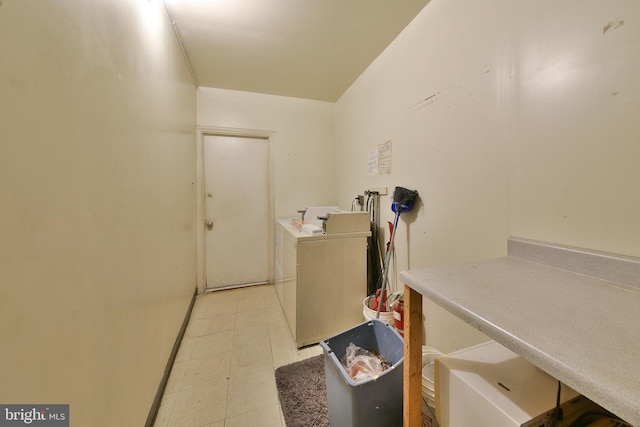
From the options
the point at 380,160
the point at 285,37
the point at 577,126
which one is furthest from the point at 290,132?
the point at 577,126

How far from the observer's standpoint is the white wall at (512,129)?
72 centimetres

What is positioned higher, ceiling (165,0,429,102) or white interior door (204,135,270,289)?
ceiling (165,0,429,102)

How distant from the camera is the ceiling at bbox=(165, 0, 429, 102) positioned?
4.93ft

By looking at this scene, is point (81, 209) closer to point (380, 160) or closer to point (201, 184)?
point (380, 160)

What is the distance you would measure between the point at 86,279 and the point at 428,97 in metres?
1.86

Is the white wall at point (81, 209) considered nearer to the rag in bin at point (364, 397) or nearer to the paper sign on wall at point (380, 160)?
the rag in bin at point (364, 397)

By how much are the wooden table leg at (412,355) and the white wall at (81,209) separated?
94 cm

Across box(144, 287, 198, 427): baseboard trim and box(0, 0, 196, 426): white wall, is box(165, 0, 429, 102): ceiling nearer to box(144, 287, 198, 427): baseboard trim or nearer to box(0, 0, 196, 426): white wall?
box(0, 0, 196, 426): white wall

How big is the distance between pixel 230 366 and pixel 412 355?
4.47 feet

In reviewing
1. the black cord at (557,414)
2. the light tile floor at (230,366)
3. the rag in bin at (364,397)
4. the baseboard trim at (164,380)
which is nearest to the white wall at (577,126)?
the black cord at (557,414)

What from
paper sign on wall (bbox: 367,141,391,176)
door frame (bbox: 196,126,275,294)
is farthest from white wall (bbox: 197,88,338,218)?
paper sign on wall (bbox: 367,141,391,176)

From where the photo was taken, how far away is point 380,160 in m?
1.98

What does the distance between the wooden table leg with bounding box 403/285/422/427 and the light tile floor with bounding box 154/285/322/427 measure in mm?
796

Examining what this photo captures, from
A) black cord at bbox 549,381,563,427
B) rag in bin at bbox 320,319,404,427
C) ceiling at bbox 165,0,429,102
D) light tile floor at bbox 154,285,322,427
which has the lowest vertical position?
light tile floor at bbox 154,285,322,427
